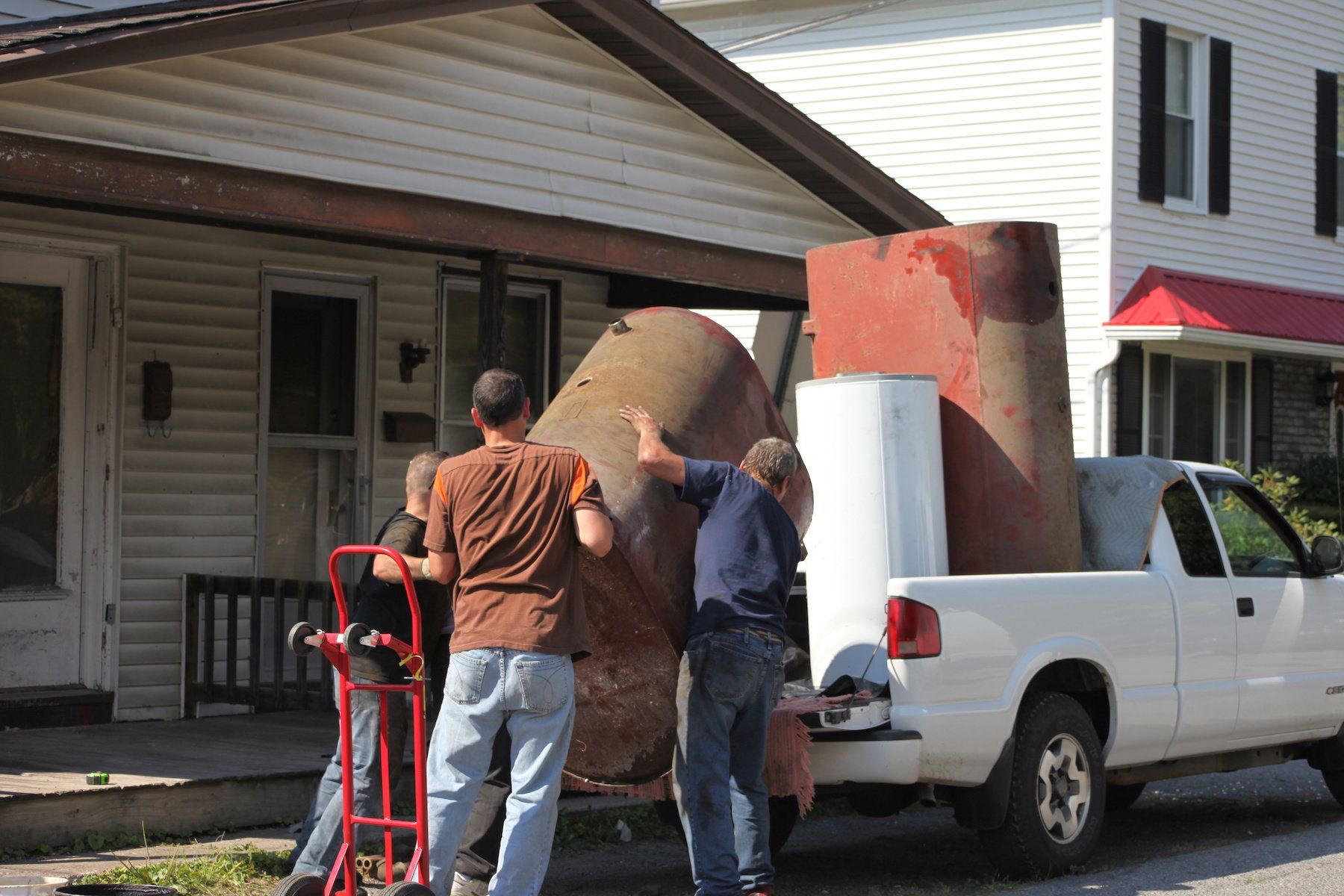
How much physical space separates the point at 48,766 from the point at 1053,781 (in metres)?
4.51

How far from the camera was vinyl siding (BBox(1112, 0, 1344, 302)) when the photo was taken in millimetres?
17172

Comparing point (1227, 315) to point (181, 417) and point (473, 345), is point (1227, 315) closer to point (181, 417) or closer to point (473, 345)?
point (473, 345)

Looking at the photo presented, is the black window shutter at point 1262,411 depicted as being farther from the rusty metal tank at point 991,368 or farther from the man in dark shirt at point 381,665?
the man in dark shirt at point 381,665

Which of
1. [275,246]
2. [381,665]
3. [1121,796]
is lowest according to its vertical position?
[1121,796]

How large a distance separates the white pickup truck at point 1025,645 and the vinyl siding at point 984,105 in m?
8.68

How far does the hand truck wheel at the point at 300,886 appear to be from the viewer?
533 centimetres

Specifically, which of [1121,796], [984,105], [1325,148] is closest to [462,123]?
[1121,796]

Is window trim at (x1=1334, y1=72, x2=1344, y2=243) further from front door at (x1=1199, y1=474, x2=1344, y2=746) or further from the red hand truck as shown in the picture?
the red hand truck

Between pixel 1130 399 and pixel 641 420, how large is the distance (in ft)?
40.3

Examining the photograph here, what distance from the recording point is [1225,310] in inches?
676

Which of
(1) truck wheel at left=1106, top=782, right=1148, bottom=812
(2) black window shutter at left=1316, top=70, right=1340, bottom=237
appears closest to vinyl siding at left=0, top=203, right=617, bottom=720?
(1) truck wheel at left=1106, top=782, right=1148, bottom=812

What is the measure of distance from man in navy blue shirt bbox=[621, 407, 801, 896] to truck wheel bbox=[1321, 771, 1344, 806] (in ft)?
14.3

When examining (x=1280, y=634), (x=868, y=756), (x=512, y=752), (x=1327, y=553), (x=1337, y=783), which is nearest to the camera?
(x=512, y=752)

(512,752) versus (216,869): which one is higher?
(512,752)
